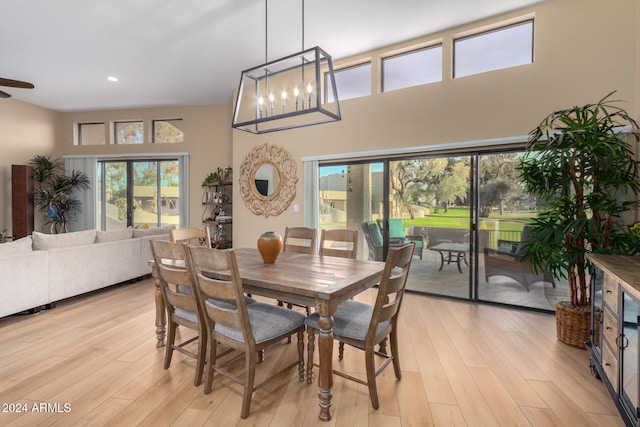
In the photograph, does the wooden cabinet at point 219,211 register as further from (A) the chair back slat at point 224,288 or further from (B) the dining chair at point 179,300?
(A) the chair back slat at point 224,288

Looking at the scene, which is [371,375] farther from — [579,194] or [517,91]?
[517,91]

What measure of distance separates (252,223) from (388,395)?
394 centimetres

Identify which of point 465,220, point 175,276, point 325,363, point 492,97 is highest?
point 492,97

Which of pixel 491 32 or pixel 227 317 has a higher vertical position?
pixel 491 32

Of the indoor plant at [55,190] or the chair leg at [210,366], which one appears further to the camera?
the indoor plant at [55,190]

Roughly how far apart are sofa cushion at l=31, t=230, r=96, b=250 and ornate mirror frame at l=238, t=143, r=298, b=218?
229 cm

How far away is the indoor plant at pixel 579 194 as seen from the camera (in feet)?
8.20

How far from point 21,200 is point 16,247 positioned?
12.5 feet

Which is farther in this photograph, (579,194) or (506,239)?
(506,239)

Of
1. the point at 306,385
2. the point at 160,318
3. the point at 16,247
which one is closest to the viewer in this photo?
the point at 306,385

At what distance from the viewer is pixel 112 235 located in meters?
4.29

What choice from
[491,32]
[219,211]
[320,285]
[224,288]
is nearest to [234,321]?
[224,288]

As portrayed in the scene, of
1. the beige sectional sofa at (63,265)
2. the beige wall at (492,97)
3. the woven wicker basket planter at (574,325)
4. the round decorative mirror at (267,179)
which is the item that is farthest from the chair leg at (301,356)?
the round decorative mirror at (267,179)

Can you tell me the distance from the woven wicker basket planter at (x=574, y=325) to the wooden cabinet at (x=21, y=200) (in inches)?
333
